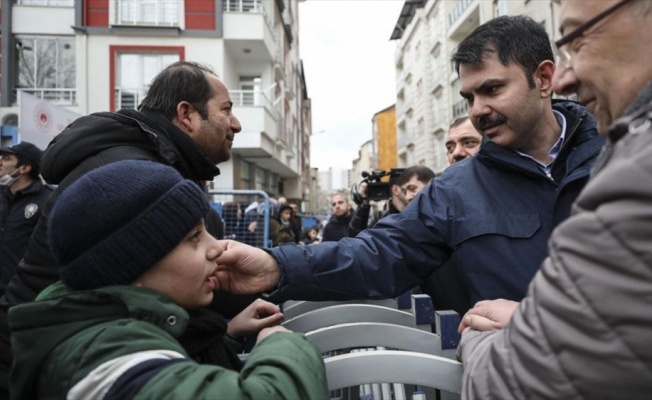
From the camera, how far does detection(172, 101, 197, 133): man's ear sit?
2646 millimetres

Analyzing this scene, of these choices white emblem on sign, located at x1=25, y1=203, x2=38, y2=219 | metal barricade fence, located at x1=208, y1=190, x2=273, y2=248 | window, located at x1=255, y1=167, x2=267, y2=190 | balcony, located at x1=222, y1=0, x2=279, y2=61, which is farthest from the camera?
window, located at x1=255, y1=167, x2=267, y2=190

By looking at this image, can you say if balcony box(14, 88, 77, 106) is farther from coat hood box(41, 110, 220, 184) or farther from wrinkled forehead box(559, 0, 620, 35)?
wrinkled forehead box(559, 0, 620, 35)

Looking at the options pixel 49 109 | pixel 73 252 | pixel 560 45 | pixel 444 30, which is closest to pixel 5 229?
pixel 49 109

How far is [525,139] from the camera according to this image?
2094mm

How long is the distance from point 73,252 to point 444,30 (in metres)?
31.9

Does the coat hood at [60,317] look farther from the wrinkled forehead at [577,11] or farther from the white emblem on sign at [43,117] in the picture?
the white emblem on sign at [43,117]

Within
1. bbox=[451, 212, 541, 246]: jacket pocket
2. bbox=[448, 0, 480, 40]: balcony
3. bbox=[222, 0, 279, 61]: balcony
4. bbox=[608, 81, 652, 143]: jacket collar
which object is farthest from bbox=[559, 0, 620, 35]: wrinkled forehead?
bbox=[448, 0, 480, 40]: balcony

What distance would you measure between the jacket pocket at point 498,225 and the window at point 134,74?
15.7 m

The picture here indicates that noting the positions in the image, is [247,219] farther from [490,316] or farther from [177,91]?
[490,316]

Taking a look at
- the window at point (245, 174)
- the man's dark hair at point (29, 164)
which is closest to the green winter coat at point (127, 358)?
the man's dark hair at point (29, 164)

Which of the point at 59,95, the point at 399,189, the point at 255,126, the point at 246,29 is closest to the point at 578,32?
the point at 399,189

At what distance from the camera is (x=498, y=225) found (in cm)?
185

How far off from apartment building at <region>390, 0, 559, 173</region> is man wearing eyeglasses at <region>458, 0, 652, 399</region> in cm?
1701

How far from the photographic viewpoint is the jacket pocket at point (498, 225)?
1.83 metres
